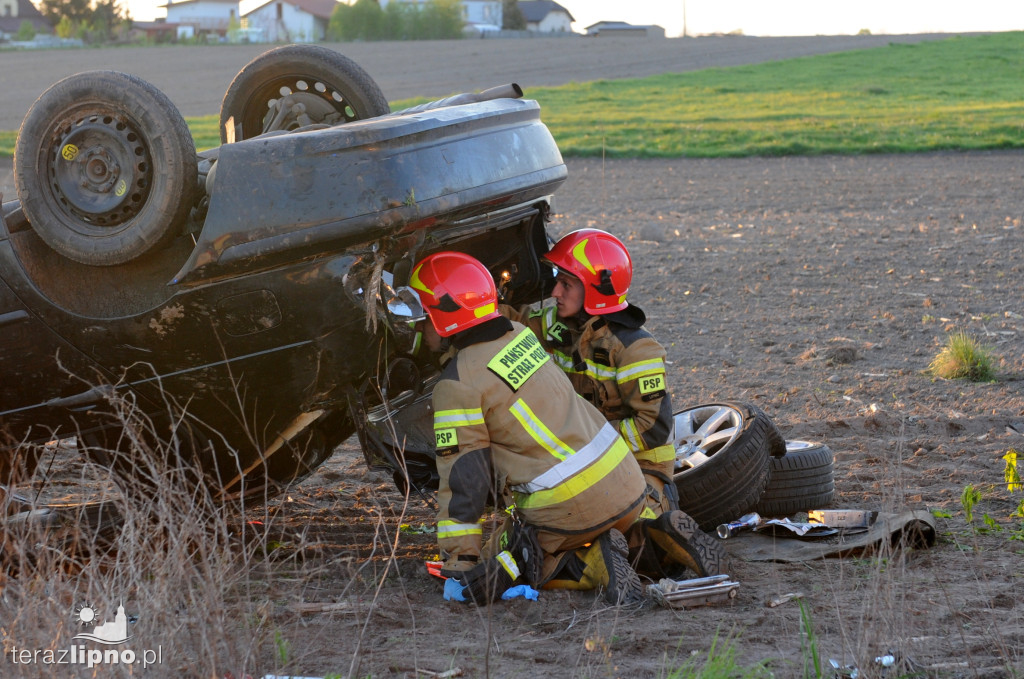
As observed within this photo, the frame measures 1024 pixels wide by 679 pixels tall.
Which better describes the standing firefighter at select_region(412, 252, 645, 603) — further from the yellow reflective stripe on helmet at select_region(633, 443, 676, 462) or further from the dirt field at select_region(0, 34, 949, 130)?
the dirt field at select_region(0, 34, 949, 130)

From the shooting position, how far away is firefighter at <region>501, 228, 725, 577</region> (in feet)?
15.3

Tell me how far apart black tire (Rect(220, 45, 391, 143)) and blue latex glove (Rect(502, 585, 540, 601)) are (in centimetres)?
210

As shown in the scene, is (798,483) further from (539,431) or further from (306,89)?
(306,89)

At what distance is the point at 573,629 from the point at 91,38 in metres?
67.9

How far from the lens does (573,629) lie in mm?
3816

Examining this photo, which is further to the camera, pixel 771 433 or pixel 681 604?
pixel 771 433

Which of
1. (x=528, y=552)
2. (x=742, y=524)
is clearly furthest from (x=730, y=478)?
(x=528, y=552)

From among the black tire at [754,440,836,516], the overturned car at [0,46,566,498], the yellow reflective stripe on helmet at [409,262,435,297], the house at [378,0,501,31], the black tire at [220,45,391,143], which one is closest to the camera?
the overturned car at [0,46,566,498]

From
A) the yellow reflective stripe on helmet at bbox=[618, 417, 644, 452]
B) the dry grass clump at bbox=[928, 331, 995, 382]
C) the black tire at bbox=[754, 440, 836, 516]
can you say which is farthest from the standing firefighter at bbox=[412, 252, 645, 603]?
the dry grass clump at bbox=[928, 331, 995, 382]

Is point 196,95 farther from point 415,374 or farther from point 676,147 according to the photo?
point 415,374

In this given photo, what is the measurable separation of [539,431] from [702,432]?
1.59 metres

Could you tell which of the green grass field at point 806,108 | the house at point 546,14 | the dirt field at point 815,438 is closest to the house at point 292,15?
the house at point 546,14

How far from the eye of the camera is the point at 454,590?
4.11 metres

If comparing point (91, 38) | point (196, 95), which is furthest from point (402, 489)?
point (91, 38)
